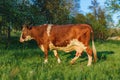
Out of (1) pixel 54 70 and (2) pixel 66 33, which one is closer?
(1) pixel 54 70

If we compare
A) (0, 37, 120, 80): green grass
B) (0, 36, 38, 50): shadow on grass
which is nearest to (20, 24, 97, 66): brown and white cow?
(0, 37, 120, 80): green grass

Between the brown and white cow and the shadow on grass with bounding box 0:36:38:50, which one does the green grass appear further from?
the shadow on grass with bounding box 0:36:38:50

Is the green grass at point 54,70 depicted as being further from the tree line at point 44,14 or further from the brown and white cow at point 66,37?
the tree line at point 44,14

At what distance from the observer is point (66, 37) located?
51.2 ft

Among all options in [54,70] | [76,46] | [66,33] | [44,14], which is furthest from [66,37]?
[44,14]

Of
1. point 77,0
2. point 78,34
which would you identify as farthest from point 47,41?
point 77,0

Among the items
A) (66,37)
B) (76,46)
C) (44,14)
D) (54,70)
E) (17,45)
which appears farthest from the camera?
(44,14)

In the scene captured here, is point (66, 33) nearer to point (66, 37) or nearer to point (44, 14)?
point (66, 37)

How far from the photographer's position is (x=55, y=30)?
1603 cm

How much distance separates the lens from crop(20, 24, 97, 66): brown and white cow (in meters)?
15.0

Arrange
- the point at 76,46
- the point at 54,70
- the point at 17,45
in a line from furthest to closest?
the point at 17,45, the point at 76,46, the point at 54,70

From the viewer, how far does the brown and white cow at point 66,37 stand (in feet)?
49.3

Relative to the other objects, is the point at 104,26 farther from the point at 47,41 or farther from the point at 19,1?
the point at 47,41

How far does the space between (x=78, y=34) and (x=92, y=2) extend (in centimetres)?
6410
